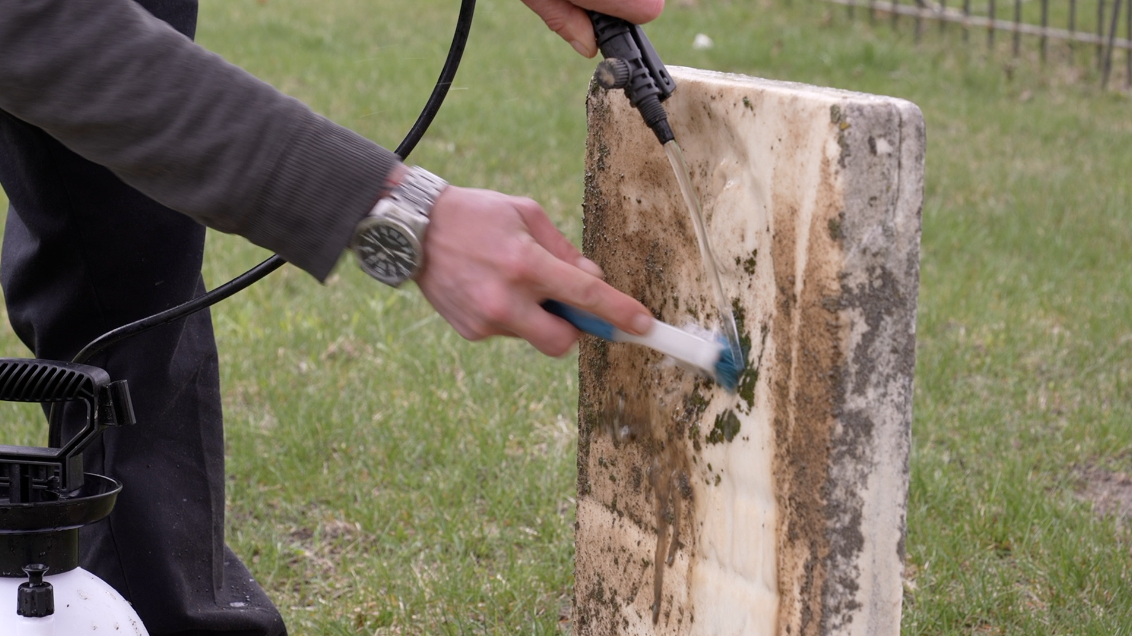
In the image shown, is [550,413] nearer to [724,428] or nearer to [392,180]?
[724,428]

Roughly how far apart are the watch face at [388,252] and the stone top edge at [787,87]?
1.49 feet

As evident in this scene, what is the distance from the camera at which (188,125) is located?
1.05 meters

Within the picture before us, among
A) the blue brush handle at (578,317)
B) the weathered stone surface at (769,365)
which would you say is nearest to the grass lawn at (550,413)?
the weathered stone surface at (769,365)

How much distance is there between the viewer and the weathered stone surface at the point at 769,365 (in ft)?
3.79

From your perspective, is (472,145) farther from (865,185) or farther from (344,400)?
(865,185)

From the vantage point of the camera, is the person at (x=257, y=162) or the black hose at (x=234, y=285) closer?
the person at (x=257, y=162)

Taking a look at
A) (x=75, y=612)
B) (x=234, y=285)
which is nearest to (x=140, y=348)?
(x=234, y=285)

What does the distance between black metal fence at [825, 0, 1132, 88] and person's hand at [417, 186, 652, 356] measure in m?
5.95

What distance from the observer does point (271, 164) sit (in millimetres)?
1052

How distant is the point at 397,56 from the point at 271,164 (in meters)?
5.44

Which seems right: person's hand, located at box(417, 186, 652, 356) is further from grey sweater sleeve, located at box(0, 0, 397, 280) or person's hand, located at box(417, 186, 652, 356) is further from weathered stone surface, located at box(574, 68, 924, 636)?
weathered stone surface, located at box(574, 68, 924, 636)

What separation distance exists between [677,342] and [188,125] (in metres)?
0.57

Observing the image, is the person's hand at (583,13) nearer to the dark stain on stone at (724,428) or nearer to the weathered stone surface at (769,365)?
the weathered stone surface at (769,365)

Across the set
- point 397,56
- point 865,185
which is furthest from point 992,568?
point 397,56
